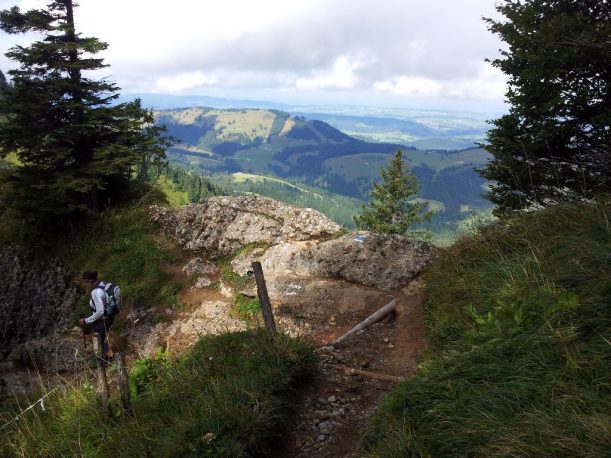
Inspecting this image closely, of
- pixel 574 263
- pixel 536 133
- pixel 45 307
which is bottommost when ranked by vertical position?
pixel 45 307

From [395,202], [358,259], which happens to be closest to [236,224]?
[358,259]

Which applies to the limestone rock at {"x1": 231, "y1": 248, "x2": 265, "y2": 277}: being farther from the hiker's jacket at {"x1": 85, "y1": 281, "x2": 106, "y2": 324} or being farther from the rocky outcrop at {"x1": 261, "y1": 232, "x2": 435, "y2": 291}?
the hiker's jacket at {"x1": 85, "y1": 281, "x2": 106, "y2": 324}

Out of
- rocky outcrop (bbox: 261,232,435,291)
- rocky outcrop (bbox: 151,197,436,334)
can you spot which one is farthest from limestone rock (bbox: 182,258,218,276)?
rocky outcrop (bbox: 261,232,435,291)

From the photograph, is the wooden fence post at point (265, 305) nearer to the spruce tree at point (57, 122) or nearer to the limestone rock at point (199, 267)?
the limestone rock at point (199, 267)

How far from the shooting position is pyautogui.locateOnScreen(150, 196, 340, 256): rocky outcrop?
59.0ft

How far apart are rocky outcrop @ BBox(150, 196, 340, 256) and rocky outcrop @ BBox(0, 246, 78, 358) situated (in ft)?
19.0

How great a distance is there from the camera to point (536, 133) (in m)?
14.4

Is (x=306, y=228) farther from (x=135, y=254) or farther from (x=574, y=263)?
(x=574, y=263)

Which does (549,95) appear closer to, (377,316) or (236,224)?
(377,316)

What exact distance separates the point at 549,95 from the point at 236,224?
14.6 m

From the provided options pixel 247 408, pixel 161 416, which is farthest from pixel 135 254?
pixel 247 408

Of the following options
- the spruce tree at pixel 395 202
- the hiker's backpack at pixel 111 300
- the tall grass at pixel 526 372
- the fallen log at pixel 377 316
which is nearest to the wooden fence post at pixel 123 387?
the tall grass at pixel 526 372

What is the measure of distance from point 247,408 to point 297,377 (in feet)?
4.89

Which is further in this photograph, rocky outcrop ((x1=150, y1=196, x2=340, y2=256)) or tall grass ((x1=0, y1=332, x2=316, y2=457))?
rocky outcrop ((x1=150, y1=196, x2=340, y2=256))
